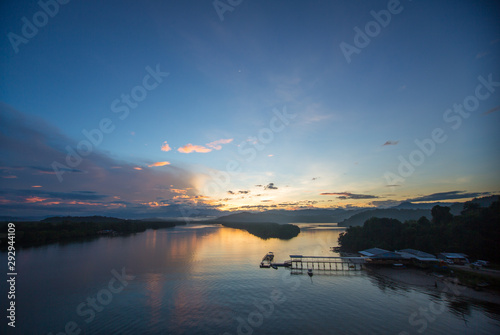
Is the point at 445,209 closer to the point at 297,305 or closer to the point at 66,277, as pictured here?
the point at 297,305

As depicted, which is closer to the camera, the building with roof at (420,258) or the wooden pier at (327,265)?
the building with roof at (420,258)

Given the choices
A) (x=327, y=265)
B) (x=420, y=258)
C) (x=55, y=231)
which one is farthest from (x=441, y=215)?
(x=55, y=231)

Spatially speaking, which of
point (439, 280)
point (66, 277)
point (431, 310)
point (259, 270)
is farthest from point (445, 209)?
point (66, 277)

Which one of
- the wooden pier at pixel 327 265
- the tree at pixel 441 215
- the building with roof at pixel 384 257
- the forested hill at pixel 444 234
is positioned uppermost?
the tree at pixel 441 215

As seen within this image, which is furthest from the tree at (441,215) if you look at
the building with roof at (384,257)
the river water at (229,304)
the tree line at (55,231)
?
the tree line at (55,231)

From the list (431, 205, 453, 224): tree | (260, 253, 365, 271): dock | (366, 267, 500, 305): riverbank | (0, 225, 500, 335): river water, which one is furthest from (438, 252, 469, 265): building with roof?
(431, 205, 453, 224): tree

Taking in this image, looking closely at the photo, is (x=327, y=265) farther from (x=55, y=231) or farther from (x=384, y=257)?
(x=55, y=231)

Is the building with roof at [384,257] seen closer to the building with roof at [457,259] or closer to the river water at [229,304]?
the river water at [229,304]
